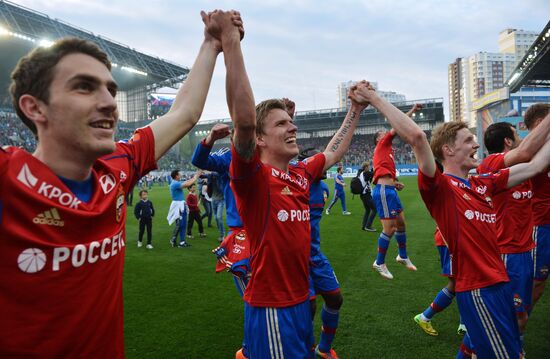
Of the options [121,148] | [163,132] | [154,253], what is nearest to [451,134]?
[163,132]

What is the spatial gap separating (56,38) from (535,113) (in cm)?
4884

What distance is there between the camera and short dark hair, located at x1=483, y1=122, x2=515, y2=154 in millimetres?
4283

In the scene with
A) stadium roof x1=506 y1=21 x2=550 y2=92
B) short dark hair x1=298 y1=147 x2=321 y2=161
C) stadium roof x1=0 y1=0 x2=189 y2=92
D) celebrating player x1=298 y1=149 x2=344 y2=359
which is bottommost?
celebrating player x1=298 y1=149 x2=344 y2=359

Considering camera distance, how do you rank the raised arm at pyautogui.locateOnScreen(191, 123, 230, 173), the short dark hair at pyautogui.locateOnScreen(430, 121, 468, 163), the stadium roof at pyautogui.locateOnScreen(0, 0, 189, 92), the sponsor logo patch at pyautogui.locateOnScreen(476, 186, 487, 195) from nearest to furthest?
the sponsor logo patch at pyautogui.locateOnScreen(476, 186, 487, 195), the short dark hair at pyautogui.locateOnScreen(430, 121, 468, 163), the raised arm at pyautogui.locateOnScreen(191, 123, 230, 173), the stadium roof at pyautogui.locateOnScreen(0, 0, 189, 92)

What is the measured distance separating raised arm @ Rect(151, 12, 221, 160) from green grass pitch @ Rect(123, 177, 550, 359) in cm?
320

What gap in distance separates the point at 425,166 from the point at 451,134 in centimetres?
75

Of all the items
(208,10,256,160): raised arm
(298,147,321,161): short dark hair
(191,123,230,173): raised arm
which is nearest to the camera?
(208,10,256,160): raised arm

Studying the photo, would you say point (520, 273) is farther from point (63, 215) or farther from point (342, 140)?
point (63, 215)

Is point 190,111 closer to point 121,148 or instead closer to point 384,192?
point 121,148

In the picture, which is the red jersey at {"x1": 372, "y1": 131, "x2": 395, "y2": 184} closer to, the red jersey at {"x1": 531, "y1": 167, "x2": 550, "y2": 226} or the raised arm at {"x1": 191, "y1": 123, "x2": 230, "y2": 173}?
the red jersey at {"x1": 531, "y1": 167, "x2": 550, "y2": 226}

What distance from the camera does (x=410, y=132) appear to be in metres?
2.87

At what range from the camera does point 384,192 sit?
7.88 meters

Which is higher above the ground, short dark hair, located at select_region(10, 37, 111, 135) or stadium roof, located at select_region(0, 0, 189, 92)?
stadium roof, located at select_region(0, 0, 189, 92)

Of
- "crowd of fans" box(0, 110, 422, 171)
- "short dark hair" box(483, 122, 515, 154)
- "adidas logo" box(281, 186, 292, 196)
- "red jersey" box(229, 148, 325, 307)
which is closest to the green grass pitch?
"red jersey" box(229, 148, 325, 307)
